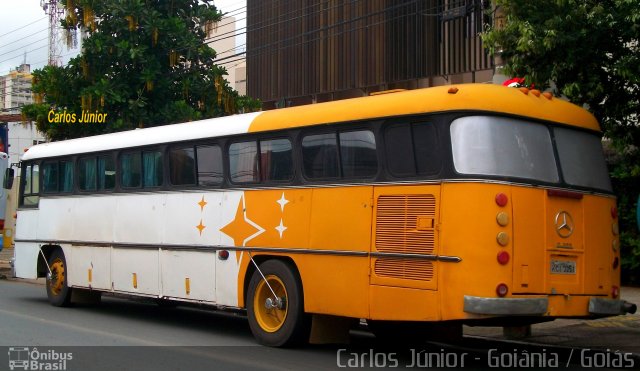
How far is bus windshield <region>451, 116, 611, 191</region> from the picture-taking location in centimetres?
864

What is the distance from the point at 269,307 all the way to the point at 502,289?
3.38m

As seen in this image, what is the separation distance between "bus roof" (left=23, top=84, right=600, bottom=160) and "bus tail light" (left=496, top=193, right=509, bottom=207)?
3.19ft

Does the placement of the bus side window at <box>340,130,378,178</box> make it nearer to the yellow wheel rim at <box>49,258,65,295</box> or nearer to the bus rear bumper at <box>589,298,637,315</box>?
the bus rear bumper at <box>589,298,637,315</box>

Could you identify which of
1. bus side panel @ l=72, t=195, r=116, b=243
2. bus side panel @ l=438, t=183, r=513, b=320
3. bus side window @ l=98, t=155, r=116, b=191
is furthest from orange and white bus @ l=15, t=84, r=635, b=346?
bus side window @ l=98, t=155, r=116, b=191

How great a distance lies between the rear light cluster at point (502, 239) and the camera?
836 cm

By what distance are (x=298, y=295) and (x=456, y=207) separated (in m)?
2.59

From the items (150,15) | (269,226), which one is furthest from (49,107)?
(269,226)

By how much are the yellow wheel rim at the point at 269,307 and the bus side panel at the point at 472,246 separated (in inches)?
105

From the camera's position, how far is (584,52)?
42.2ft

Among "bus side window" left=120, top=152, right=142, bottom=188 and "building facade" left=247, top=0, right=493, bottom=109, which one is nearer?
"bus side window" left=120, top=152, right=142, bottom=188

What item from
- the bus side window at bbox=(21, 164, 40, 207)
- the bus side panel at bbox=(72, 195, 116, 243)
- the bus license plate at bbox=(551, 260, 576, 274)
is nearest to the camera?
the bus license plate at bbox=(551, 260, 576, 274)

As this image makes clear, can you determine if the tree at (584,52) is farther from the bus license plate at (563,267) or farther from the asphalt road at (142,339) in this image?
the asphalt road at (142,339)

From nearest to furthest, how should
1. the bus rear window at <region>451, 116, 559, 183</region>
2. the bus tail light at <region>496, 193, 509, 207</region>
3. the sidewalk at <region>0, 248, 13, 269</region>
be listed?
the bus tail light at <region>496, 193, 509, 207</region>
the bus rear window at <region>451, 116, 559, 183</region>
the sidewalk at <region>0, 248, 13, 269</region>

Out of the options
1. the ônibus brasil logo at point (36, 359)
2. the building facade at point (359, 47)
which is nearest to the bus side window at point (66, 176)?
the ônibus brasil logo at point (36, 359)
